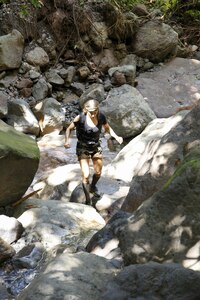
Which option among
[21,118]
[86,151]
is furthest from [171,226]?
[21,118]

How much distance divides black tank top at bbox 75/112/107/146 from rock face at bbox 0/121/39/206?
0.78m

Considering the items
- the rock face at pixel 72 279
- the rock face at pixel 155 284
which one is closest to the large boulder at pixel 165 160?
the rock face at pixel 72 279

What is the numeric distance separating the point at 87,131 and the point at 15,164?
1364mm

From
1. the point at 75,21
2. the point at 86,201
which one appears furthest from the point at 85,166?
the point at 75,21

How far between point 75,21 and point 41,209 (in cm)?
1005

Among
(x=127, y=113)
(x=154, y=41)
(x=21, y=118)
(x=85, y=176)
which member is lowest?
(x=21, y=118)

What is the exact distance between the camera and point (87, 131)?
6383 millimetres

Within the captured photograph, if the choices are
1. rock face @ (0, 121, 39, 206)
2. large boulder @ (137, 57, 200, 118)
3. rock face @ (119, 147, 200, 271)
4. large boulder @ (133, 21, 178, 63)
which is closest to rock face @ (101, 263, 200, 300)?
rock face @ (119, 147, 200, 271)

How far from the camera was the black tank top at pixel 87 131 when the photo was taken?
6.38 metres

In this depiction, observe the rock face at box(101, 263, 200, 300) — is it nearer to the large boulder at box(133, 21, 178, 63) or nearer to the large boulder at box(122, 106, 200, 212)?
the large boulder at box(122, 106, 200, 212)

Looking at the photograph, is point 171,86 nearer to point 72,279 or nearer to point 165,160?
point 165,160

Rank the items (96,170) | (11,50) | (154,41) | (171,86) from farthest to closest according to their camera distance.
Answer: (154,41)
(171,86)
(11,50)
(96,170)

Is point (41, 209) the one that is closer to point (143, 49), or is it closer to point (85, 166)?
point (85, 166)

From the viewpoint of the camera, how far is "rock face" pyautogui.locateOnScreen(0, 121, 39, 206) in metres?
5.42
